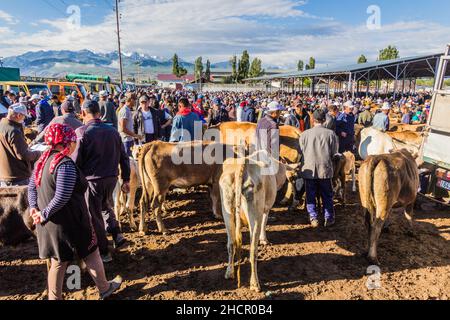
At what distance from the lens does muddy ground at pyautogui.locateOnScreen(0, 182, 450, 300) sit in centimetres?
391

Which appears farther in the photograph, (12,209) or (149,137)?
(149,137)

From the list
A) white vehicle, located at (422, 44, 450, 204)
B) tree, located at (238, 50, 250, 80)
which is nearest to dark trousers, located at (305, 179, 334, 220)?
white vehicle, located at (422, 44, 450, 204)

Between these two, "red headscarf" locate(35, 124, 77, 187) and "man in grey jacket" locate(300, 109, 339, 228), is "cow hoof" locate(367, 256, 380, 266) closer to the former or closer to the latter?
"man in grey jacket" locate(300, 109, 339, 228)

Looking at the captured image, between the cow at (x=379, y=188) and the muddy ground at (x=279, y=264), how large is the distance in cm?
50

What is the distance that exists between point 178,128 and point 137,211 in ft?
6.57

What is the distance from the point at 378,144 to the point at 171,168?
4792mm

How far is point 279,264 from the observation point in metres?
4.55

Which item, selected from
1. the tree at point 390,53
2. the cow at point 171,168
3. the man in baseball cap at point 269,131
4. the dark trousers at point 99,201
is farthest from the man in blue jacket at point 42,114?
the tree at point 390,53

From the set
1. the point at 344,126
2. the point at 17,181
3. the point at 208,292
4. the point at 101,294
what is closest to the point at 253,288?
the point at 208,292

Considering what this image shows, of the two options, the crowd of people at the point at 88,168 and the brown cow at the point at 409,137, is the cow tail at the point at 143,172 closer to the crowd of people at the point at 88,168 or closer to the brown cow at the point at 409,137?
the crowd of people at the point at 88,168

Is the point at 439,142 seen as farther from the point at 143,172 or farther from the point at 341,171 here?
the point at 143,172

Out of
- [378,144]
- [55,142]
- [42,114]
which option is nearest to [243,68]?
[42,114]

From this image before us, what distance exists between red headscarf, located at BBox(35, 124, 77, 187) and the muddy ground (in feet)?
5.84

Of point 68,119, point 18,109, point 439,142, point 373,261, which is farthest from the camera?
point 439,142
